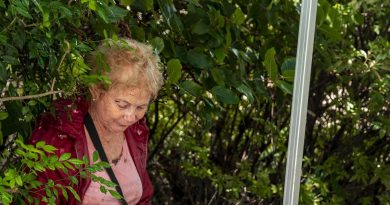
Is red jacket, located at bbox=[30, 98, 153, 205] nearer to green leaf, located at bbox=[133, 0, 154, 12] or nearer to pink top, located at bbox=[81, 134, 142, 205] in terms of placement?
pink top, located at bbox=[81, 134, 142, 205]

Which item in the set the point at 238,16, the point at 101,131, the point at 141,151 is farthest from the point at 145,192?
the point at 238,16

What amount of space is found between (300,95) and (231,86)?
3.39 feet

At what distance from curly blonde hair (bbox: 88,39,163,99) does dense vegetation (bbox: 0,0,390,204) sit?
67 millimetres

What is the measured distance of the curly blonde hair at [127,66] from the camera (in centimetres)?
267

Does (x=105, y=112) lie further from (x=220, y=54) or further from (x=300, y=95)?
(x=220, y=54)

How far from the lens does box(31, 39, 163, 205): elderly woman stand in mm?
2646

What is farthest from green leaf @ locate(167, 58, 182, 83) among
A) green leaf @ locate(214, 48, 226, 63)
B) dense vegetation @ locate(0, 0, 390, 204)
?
green leaf @ locate(214, 48, 226, 63)

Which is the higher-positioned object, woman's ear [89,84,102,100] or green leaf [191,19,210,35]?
green leaf [191,19,210,35]

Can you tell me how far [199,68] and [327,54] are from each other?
35.9 inches

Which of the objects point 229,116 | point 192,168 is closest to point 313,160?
point 229,116

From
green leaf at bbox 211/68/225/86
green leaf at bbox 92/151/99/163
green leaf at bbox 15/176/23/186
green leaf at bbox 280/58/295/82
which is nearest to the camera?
green leaf at bbox 15/176/23/186

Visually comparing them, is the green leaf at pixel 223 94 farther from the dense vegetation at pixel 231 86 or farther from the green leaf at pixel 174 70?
the green leaf at pixel 174 70

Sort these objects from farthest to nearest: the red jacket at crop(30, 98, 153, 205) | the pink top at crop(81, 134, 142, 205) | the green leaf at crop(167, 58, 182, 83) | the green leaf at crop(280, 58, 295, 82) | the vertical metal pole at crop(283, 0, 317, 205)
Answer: the green leaf at crop(280, 58, 295, 82) → the green leaf at crop(167, 58, 182, 83) → the pink top at crop(81, 134, 142, 205) → the red jacket at crop(30, 98, 153, 205) → the vertical metal pole at crop(283, 0, 317, 205)

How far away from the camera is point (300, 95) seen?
235 cm
